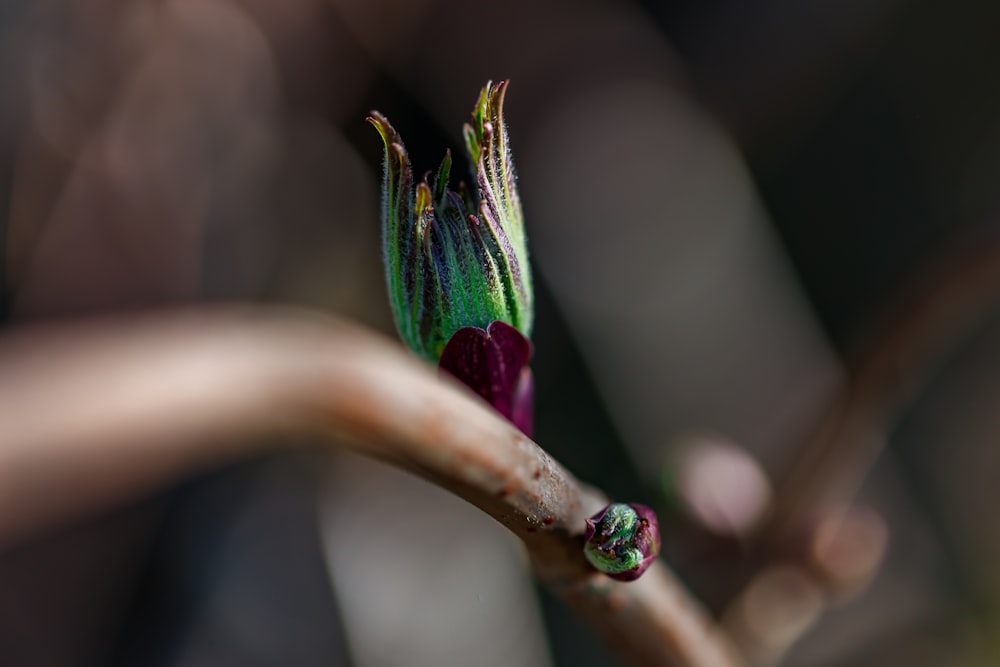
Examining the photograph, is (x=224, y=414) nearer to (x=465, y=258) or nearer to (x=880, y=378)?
(x=465, y=258)

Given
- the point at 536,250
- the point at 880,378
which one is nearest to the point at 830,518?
the point at 880,378

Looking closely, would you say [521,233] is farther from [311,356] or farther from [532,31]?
[532,31]

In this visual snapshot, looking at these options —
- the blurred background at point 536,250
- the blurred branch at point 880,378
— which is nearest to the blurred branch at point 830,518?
the blurred branch at point 880,378

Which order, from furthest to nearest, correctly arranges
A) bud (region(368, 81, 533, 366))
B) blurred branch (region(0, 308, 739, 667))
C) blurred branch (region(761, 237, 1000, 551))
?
1. blurred branch (region(761, 237, 1000, 551))
2. bud (region(368, 81, 533, 366))
3. blurred branch (region(0, 308, 739, 667))

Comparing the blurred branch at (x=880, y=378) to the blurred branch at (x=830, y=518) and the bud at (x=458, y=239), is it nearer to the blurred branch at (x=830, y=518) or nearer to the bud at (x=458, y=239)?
the blurred branch at (x=830, y=518)

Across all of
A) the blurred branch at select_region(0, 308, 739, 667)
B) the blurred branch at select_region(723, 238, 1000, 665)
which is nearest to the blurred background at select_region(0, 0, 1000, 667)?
the blurred branch at select_region(723, 238, 1000, 665)

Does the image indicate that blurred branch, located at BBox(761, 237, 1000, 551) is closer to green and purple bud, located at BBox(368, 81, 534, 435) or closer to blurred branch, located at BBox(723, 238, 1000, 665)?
blurred branch, located at BBox(723, 238, 1000, 665)

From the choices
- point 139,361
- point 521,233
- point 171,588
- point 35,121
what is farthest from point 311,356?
point 171,588
